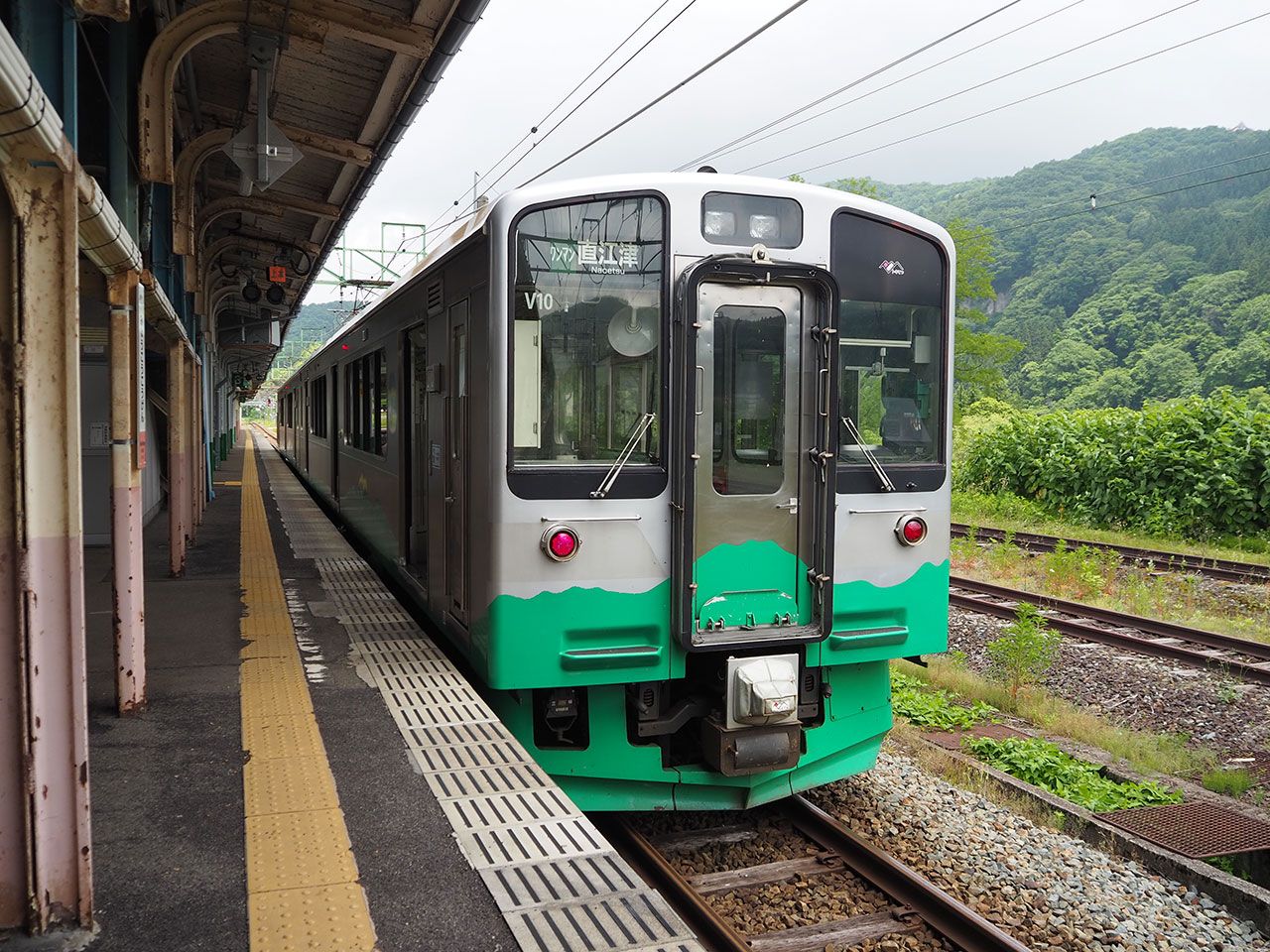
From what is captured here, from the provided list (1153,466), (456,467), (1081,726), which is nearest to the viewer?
(456,467)

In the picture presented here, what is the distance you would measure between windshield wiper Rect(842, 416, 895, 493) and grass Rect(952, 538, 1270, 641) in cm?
612

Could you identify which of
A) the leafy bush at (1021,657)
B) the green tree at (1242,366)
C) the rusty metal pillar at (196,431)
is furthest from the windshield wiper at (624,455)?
the green tree at (1242,366)

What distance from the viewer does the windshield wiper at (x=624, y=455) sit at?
4.43 meters

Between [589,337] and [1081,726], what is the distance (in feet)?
14.6

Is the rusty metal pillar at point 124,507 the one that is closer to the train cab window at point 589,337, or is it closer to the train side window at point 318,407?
the train cab window at point 589,337

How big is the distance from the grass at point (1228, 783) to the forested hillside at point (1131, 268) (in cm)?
2765

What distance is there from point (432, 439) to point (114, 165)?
217 centimetres

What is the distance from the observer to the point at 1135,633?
→ 9273mm

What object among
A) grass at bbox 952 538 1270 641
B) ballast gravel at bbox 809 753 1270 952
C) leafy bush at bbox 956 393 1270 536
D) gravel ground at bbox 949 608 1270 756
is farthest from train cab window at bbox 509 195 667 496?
leafy bush at bbox 956 393 1270 536

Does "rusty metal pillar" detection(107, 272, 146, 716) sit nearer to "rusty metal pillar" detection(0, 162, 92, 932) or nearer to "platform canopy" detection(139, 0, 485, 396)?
"platform canopy" detection(139, 0, 485, 396)

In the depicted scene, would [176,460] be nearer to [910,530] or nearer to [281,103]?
[281,103]

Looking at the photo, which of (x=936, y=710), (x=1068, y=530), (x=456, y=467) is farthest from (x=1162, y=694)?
(x=1068, y=530)

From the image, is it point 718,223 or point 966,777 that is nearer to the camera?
point 718,223

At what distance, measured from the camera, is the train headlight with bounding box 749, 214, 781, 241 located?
4645mm
